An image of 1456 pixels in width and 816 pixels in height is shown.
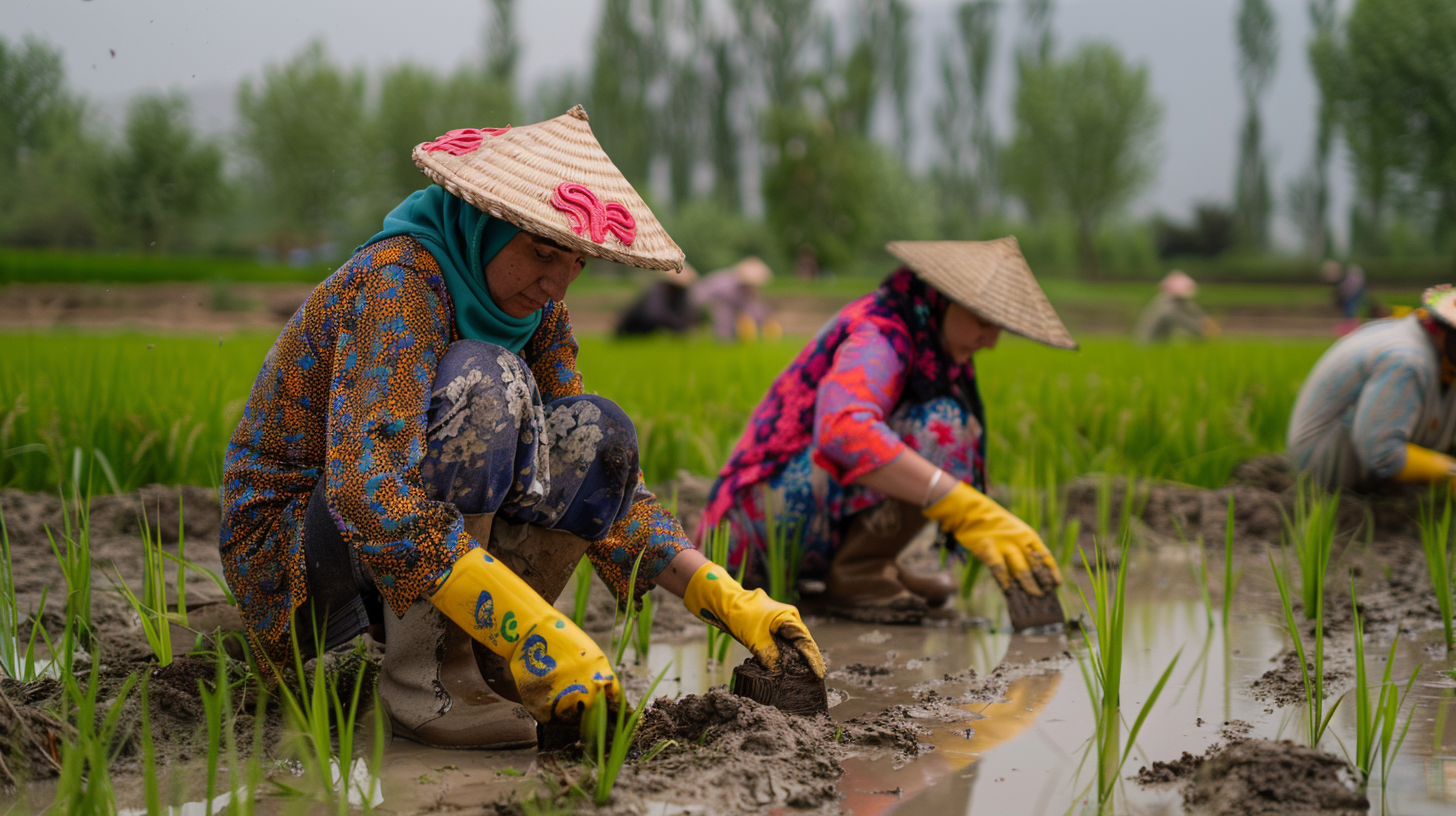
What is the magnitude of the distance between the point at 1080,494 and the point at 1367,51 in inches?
98.7

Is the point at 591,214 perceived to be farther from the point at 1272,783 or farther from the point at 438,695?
the point at 1272,783

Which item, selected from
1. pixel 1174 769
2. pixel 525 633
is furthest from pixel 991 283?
pixel 525 633

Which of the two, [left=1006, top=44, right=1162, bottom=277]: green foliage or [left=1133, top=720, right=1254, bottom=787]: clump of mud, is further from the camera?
[left=1006, top=44, right=1162, bottom=277]: green foliage

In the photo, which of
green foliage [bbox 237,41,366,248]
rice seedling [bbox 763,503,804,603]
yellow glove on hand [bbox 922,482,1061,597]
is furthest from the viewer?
green foliage [bbox 237,41,366,248]

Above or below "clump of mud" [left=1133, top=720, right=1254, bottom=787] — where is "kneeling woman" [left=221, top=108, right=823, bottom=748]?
above

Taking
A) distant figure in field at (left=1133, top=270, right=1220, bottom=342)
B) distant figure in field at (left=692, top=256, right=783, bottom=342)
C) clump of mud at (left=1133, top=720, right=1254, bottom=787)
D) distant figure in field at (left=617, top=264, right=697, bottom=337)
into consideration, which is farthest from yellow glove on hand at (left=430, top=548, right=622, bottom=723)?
distant figure in field at (left=1133, top=270, right=1220, bottom=342)

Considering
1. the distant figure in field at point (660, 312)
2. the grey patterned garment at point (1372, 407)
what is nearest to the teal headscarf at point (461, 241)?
the grey patterned garment at point (1372, 407)

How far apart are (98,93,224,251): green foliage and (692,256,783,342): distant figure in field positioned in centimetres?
677

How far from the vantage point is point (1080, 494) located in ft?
11.8

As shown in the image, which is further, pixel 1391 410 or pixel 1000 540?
pixel 1391 410

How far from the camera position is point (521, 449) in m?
1.57

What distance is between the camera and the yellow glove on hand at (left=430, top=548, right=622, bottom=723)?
4.61 feet

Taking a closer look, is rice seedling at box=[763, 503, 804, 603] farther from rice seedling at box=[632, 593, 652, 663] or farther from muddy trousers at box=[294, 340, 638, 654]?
muddy trousers at box=[294, 340, 638, 654]

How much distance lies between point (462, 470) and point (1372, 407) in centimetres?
272
